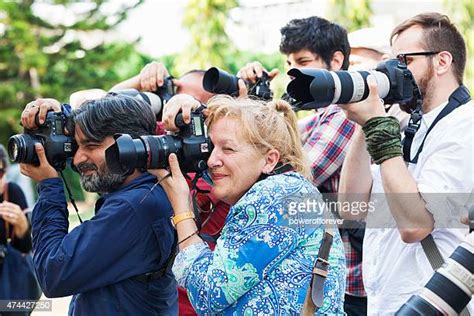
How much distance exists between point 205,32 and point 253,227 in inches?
450

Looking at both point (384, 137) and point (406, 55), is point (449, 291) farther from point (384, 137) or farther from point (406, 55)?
point (406, 55)

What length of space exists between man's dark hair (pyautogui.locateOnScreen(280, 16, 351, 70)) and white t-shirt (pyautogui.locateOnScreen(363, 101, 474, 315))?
0.96 m

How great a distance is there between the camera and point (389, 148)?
8.76 feet

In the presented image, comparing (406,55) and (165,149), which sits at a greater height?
(406,55)

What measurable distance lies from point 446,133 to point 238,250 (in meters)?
1.03

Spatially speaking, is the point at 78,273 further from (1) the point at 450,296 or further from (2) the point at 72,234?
(1) the point at 450,296

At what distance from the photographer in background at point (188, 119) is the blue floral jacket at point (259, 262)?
0.46 metres

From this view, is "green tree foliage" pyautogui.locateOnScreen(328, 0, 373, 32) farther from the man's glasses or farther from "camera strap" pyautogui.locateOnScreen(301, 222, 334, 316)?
"camera strap" pyautogui.locateOnScreen(301, 222, 334, 316)

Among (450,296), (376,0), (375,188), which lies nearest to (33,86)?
(376,0)

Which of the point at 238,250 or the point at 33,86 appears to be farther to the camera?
the point at 33,86

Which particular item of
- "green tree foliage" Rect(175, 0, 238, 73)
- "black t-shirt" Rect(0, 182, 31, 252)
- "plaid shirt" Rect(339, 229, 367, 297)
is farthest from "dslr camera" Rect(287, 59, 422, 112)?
"green tree foliage" Rect(175, 0, 238, 73)

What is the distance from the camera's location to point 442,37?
2.97m

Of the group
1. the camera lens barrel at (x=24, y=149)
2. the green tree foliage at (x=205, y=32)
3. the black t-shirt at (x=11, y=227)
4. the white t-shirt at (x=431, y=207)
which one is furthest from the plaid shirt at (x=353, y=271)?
the green tree foliage at (x=205, y=32)

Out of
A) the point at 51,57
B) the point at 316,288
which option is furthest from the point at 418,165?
the point at 51,57
